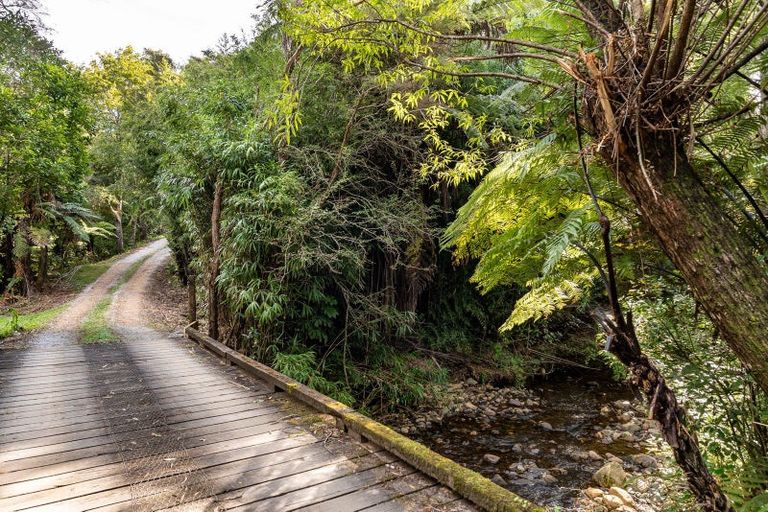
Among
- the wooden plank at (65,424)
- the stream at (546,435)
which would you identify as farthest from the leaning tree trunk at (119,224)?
the stream at (546,435)

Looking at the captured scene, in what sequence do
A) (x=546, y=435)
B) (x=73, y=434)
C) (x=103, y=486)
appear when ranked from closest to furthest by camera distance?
(x=103, y=486) < (x=73, y=434) < (x=546, y=435)

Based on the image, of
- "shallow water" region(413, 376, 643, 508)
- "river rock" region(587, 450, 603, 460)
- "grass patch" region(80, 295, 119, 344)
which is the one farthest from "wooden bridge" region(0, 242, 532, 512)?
"river rock" region(587, 450, 603, 460)

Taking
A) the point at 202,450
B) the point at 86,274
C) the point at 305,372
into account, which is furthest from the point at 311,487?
the point at 86,274

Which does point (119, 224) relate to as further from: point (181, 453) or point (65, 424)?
point (181, 453)

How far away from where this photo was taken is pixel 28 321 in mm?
8914

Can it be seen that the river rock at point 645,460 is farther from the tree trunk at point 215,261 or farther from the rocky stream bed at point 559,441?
the tree trunk at point 215,261

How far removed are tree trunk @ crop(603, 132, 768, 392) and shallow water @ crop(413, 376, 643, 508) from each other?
390 cm

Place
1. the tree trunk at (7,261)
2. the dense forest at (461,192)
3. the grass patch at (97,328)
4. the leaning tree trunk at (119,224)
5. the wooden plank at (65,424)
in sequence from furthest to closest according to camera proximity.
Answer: the leaning tree trunk at (119,224) → the tree trunk at (7,261) → the grass patch at (97,328) → the wooden plank at (65,424) → the dense forest at (461,192)

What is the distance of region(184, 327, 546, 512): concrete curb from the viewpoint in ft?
7.59

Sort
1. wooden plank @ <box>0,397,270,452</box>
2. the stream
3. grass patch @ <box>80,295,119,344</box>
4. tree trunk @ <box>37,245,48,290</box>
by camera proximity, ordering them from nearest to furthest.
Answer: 1. wooden plank @ <box>0,397,270,452</box>
2. the stream
3. grass patch @ <box>80,295,119,344</box>
4. tree trunk @ <box>37,245,48,290</box>

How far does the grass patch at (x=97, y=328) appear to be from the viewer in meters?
7.48

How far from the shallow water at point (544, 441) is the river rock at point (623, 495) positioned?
38 cm

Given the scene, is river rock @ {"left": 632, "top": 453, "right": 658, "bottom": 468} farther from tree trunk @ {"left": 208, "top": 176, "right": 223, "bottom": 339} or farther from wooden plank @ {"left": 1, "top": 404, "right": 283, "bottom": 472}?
tree trunk @ {"left": 208, "top": 176, "right": 223, "bottom": 339}

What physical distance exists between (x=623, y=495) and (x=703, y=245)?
4.01 metres
